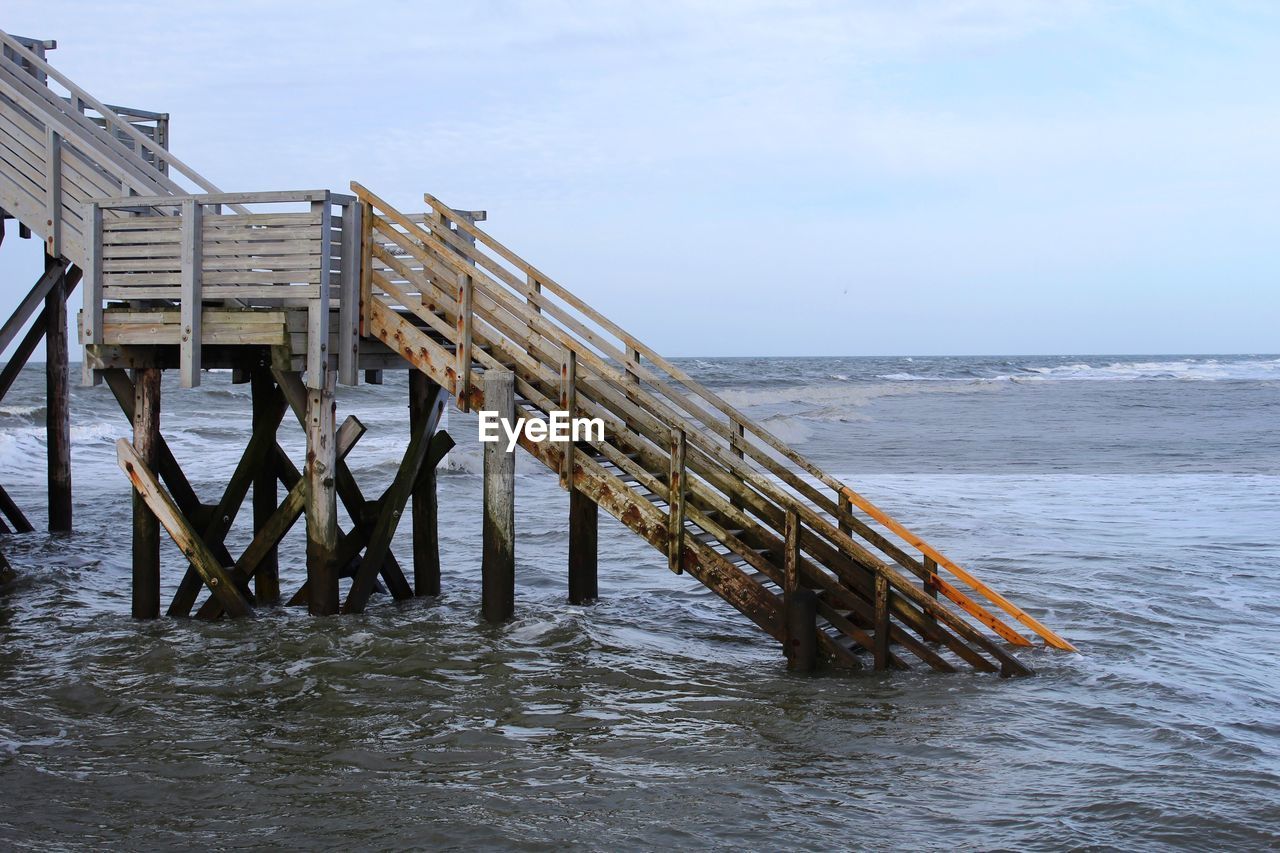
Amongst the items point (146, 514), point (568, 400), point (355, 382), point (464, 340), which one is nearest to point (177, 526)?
point (146, 514)

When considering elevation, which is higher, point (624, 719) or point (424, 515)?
point (424, 515)

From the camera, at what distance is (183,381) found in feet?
31.9

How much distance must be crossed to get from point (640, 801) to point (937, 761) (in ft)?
5.97

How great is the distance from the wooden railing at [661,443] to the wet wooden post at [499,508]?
20 cm

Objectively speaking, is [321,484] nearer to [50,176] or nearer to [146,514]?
[146,514]

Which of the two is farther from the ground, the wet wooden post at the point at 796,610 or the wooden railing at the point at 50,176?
the wooden railing at the point at 50,176

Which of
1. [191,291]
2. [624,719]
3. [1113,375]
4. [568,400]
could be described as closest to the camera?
[624,719]

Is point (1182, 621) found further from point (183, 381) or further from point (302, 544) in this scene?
point (302, 544)

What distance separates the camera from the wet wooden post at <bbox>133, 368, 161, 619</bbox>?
10.1 meters

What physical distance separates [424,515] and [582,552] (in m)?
1.57

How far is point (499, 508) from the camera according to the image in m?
9.96

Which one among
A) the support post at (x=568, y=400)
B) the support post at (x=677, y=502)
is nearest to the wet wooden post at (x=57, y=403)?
the support post at (x=568, y=400)

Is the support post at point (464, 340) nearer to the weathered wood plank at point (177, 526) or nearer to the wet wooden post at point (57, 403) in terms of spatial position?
the weathered wood plank at point (177, 526)

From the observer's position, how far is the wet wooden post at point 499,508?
9719 millimetres
